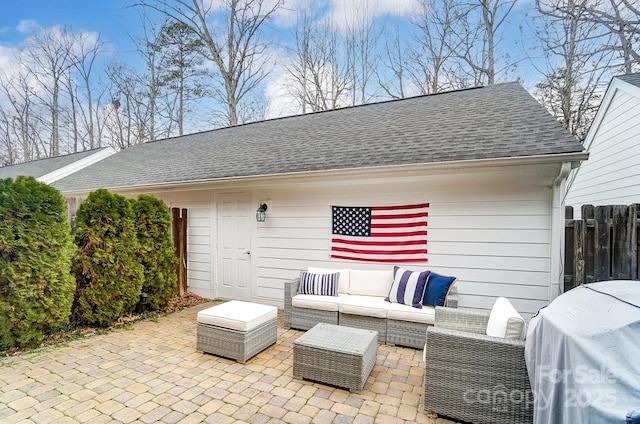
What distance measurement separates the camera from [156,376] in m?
3.13

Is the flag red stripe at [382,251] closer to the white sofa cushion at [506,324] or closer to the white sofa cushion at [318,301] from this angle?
the white sofa cushion at [318,301]

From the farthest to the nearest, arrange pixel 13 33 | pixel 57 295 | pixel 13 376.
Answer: pixel 13 33 → pixel 57 295 → pixel 13 376

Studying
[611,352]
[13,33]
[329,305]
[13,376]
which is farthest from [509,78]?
[13,33]

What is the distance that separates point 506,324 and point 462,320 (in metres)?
0.68

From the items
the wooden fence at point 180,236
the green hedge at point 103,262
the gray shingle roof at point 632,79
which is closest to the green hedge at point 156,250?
the green hedge at point 103,262

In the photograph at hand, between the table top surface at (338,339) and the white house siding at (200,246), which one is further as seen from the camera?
the white house siding at (200,246)

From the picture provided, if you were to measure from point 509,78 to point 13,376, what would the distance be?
44.3ft

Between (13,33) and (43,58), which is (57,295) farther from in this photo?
(43,58)

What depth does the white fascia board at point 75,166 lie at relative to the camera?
10055 millimetres

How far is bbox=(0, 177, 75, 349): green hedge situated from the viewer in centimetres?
356

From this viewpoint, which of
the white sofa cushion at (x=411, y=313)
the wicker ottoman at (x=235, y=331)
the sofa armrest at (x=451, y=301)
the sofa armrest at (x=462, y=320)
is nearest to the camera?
the sofa armrest at (x=462, y=320)

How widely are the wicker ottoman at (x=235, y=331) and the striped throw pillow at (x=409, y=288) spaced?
5.54 feet

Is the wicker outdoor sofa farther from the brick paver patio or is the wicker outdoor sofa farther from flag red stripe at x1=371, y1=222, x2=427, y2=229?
flag red stripe at x1=371, y1=222, x2=427, y2=229

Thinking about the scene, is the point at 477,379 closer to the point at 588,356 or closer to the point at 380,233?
the point at 588,356
